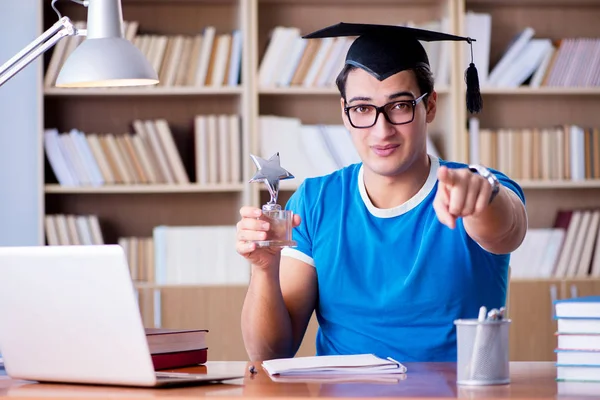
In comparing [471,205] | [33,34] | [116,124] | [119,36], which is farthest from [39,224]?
[471,205]

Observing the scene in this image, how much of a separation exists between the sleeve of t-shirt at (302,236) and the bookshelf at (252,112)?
1.46 metres

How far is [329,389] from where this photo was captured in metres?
1.25

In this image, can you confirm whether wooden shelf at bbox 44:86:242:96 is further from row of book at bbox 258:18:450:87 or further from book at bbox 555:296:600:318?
book at bbox 555:296:600:318

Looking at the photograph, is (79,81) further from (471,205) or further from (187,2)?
(187,2)

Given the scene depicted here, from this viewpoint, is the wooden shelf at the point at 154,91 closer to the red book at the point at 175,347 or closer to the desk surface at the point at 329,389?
the red book at the point at 175,347

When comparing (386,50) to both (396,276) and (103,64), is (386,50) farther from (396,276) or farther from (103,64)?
(103,64)

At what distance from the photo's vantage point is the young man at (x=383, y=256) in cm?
190

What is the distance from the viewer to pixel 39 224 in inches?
138

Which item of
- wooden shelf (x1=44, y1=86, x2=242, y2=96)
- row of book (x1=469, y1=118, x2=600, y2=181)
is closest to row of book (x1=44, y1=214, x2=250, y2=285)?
wooden shelf (x1=44, y1=86, x2=242, y2=96)

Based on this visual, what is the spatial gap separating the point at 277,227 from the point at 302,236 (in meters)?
0.47

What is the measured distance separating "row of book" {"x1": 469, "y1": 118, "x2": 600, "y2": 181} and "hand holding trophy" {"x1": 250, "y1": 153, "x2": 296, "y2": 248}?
7.38ft

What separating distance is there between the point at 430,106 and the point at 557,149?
1821 millimetres

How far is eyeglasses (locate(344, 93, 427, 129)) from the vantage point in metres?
1.94

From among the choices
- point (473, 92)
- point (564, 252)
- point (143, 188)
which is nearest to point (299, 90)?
point (143, 188)
